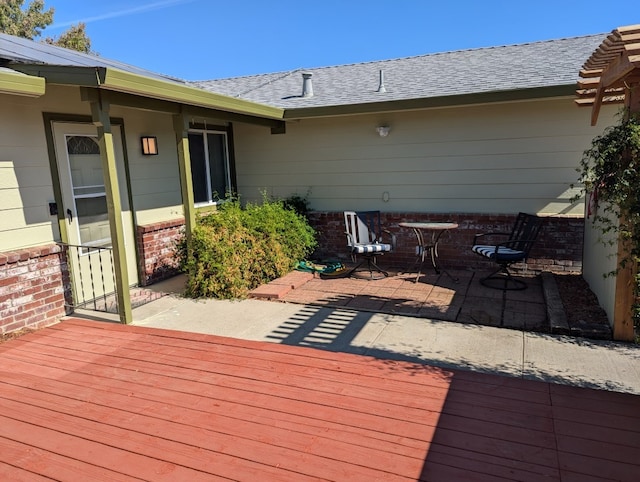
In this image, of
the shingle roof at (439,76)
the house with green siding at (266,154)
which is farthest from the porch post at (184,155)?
the shingle roof at (439,76)

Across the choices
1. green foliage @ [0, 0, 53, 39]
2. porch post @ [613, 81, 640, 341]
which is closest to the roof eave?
porch post @ [613, 81, 640, 341]

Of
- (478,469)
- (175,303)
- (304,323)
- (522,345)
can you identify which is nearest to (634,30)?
(522,345)

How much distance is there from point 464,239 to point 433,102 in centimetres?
207

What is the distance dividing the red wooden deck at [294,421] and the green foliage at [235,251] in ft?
5.60

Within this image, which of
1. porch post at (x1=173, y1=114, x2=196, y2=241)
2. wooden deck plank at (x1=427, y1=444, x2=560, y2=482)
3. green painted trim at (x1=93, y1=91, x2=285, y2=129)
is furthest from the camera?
porch post at (x1=173, y1=114, x2=196, y2=241)

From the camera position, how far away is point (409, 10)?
13367mm

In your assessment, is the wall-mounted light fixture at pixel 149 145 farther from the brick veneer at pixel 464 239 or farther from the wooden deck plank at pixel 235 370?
the wooden deck plank at pixel 235 370

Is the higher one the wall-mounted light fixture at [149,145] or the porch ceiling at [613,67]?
the porch ceiling at [613,67]

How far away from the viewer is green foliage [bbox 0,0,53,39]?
20.7 m

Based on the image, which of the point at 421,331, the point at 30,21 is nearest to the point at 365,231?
the point at 421,331

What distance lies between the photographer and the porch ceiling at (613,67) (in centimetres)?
286

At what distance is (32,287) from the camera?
14.3 feet

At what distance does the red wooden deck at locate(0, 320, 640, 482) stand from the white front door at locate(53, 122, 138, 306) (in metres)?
1.49

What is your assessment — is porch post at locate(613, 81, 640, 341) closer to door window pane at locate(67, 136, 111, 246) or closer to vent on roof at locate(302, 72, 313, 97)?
vent on roof at locate(302, 72, 313, 97)
